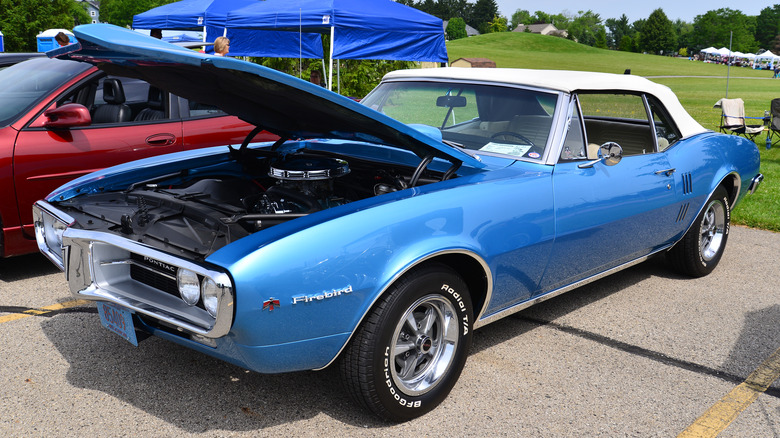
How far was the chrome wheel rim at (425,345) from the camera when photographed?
2939mm

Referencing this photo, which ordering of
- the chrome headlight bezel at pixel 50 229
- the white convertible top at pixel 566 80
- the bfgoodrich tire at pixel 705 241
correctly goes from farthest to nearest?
the bfgoodrich tire at pixel 705 241
the white convertible top at pixel 566 80
the chrome headlight bezel at pixel 50 229

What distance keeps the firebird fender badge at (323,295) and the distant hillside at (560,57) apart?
55665 mm

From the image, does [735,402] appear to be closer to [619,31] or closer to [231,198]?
[231,198]

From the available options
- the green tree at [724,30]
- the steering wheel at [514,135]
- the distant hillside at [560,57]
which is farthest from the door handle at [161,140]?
the green tree at [724,30]

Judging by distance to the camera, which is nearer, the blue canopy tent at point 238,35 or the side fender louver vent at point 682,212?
the side fender louver vent at point 682,212

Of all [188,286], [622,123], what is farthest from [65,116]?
[622,123]

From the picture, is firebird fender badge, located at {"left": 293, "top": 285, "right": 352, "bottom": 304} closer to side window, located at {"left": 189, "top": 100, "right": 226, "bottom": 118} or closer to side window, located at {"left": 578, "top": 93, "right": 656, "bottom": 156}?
side window, located at {"left": 578, "top": 93, "right": 656, "bottom": 156}

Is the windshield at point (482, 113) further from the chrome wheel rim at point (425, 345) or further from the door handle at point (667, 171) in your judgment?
the chrome wheel rim at point (425, 345)

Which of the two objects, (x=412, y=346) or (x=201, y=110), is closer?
→ (x=412, y=346)

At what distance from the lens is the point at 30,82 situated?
5.28 metres

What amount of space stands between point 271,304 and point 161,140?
3436 mm

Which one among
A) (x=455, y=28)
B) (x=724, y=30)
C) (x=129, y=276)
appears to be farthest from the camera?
(x=724, y=30)

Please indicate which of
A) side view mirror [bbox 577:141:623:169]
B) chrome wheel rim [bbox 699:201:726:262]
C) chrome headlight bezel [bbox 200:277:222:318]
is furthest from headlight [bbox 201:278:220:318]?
chrome wheel rim [bbox 699:201:726:262]

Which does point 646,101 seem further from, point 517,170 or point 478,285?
point 478,285
